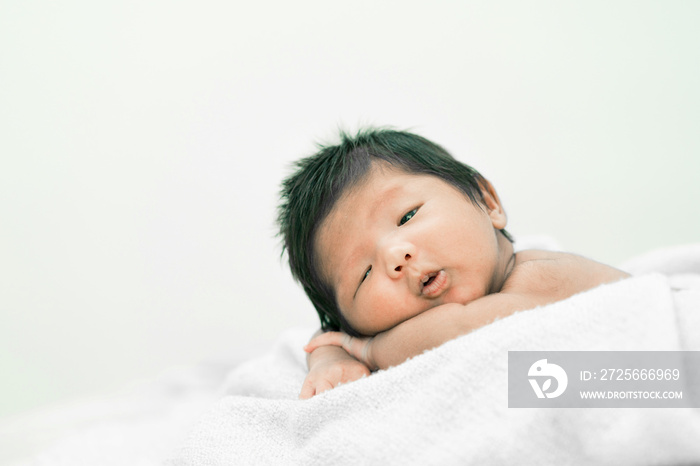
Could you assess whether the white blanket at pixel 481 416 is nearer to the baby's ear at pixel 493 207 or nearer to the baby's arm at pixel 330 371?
the baby's arm at pixel 330 371

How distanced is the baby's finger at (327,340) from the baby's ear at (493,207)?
33 cm

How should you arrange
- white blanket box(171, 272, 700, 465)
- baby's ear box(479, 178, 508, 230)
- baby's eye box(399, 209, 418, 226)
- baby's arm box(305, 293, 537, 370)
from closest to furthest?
white blanket box(171, 272, 700, 465) → baby's arm box(305, 293, 537, 370) → baby's eye box(399, 209, 418, 226) → baby's ear box(479, 178, 508, 230)

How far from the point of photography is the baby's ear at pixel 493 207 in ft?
3.21

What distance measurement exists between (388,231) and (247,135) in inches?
46.4

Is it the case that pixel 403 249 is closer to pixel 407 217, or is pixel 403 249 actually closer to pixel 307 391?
pixel 407 217

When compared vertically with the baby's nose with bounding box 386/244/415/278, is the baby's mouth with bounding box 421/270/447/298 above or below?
below

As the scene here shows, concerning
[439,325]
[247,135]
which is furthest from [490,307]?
[247,135]

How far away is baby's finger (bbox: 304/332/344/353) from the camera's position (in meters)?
0.97

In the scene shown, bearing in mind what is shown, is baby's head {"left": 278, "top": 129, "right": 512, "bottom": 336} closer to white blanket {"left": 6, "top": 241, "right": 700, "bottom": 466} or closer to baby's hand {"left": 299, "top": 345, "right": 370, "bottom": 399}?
baby's hand {"left": 299, "top": 345, "right": 370, "bottom": 399}

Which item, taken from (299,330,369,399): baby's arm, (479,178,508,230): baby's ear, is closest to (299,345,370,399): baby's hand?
(299,330,369,399): baby's arm

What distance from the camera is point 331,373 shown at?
821mm

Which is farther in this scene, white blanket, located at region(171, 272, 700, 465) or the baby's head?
the baby's head

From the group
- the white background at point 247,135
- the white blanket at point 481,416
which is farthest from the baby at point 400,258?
Result: the white background at point 247,135

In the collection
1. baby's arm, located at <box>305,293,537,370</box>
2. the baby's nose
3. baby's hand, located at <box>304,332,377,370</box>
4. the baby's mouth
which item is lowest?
baby's hand, located at <box>304,332,377,370</box>
